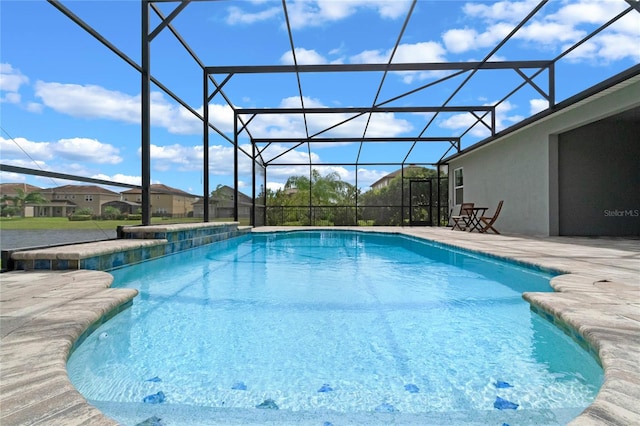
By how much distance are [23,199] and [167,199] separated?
3021mm

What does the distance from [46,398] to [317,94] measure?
25.7 feet

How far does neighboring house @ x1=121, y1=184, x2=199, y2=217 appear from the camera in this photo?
5090 mm

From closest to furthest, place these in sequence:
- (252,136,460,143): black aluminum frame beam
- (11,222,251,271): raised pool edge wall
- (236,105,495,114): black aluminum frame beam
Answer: (11,222,251,271): raised pool edge wall, (236,105,495,114): black aluminum frame beam, (252,136,460,143): black aluminum frame beam

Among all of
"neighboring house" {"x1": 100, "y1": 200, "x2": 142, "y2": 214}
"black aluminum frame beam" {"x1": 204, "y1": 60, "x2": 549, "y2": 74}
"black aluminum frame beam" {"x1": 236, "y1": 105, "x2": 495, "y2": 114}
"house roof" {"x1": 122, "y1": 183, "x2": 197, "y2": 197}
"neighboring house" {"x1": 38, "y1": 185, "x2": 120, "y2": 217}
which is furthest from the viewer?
"black aluminum frame beam" {"x1": 236, "y1": 105, "x2": 495, "y2": 114}

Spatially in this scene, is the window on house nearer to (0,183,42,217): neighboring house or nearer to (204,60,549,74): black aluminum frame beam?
(204,60,549,74): black aluminum frame beam

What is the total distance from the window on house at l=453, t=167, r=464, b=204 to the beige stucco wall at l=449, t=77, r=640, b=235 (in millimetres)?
1895

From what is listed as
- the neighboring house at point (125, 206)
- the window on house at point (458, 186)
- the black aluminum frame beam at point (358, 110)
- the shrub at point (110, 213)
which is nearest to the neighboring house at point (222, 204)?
the black aluminum frame beam at point (358, 110)

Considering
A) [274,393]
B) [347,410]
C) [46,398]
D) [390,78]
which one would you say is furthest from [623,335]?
[390,78]

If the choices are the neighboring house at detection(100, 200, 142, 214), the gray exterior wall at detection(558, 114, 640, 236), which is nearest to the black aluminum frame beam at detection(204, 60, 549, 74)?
the gray exterior wall at detection(558, 114, 640, 236)

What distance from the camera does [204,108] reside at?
7668 millimetres

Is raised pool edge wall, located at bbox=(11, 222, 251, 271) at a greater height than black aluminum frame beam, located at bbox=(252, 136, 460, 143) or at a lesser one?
lesser

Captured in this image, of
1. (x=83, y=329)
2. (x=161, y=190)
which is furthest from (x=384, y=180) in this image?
(x=83, y=329)

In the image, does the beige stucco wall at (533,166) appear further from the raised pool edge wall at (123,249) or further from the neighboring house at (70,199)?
the neighboring house at (70,199)

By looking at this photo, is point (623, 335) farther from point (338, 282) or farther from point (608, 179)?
point (608, 179)
